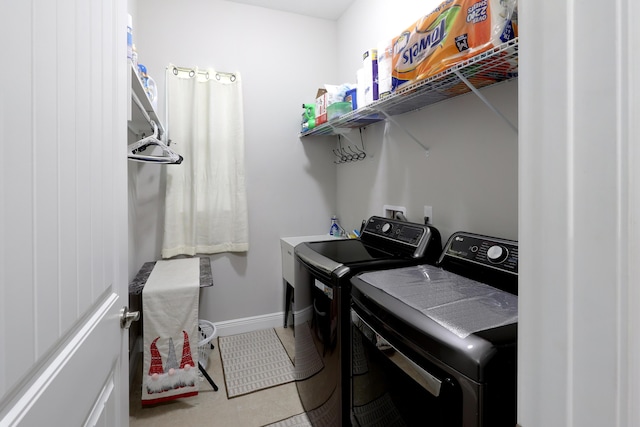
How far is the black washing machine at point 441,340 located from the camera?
76 centimetres

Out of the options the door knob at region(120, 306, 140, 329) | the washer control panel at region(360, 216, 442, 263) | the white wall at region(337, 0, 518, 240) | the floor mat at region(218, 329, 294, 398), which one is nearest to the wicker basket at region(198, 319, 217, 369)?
the floor mat at region(218, 329, 294, 398)

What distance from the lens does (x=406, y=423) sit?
974 millimetres

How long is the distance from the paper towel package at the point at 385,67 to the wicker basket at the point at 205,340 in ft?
6.07

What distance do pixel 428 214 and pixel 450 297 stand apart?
86 cm

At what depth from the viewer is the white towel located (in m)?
1.72

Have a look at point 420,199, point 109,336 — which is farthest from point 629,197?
point 420,199

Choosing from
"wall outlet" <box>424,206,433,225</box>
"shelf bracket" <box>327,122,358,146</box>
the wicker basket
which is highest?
"shelf bracket" <box>327,122,358,146</box>

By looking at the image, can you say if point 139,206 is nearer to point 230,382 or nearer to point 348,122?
point 230,382

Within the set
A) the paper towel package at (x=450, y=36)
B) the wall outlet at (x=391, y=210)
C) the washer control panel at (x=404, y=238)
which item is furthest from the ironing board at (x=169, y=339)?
the paper towel package at (x=450, y=36)

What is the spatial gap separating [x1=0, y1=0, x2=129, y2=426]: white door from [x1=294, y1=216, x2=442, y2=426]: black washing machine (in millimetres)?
853

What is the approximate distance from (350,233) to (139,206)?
1.77 meters

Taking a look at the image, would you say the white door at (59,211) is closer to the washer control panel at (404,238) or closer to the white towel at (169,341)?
the white towel at (169,341)

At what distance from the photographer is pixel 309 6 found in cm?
269

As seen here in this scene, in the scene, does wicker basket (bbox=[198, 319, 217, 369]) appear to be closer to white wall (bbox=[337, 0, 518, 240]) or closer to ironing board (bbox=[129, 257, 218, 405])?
ironing board (bbox=[129, 257, 218, 405])
